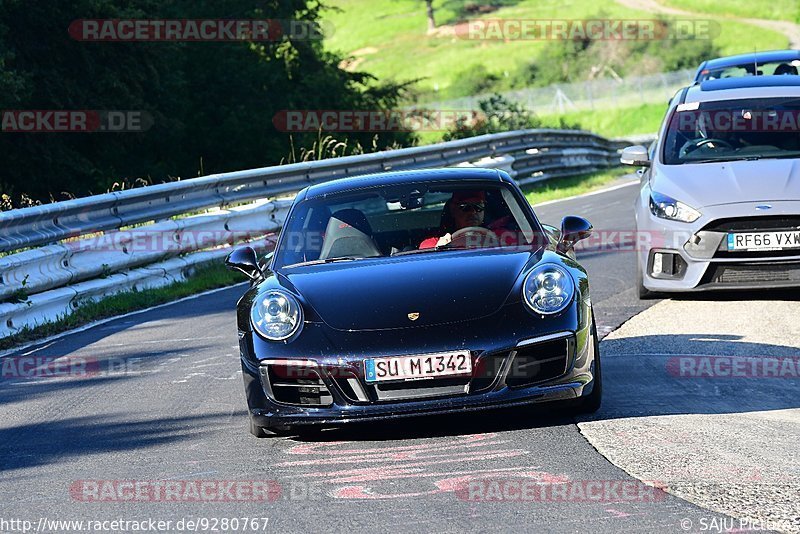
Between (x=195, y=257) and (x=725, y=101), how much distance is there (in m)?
5.84

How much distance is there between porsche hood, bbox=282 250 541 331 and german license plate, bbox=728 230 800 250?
10.9ft

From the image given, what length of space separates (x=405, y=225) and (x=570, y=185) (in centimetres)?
1780

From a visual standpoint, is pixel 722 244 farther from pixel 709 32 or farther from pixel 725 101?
pixel 709 32

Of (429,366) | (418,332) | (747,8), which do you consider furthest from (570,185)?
(747,8)

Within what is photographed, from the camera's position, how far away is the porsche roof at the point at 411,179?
7758 mm

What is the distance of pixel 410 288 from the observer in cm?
661

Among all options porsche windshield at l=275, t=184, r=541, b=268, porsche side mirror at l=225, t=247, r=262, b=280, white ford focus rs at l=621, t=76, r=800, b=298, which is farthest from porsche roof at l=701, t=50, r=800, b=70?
porsche side mirror at l=225, t=247, r=262, b=280

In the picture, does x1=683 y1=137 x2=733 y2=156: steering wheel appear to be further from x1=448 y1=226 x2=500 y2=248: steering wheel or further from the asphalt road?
the asphalt road

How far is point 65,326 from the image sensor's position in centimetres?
1134

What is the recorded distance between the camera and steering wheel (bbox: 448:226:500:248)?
289 inches

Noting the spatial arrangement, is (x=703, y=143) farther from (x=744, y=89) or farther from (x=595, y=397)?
(x=595, y=397)

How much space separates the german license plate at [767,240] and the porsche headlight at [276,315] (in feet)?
14.4

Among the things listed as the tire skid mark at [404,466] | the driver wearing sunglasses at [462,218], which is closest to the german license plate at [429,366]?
the tire skid mark at [404,466]

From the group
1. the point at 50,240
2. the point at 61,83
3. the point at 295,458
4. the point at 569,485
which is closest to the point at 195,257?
the point at 50,240
